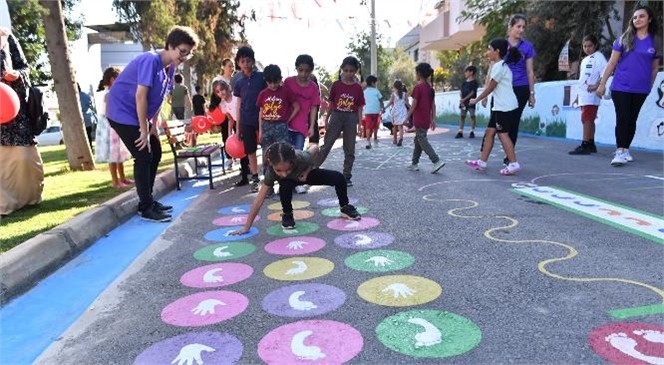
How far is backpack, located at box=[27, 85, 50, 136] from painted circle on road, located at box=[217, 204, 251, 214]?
1966mm

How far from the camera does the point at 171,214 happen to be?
511 centimetres

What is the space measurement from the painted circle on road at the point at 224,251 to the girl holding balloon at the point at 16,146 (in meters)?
2.33

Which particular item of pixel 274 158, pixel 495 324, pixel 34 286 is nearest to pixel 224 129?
pixel 274 158

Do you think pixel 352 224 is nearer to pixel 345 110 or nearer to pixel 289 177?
pixel 289 177

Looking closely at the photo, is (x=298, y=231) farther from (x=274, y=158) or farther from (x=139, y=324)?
(x=139, y=324)

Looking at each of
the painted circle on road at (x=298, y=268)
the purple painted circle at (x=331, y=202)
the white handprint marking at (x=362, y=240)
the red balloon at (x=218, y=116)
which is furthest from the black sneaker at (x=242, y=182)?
the painted circle on road at (x=298, y=268)

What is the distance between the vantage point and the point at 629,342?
2.05 m

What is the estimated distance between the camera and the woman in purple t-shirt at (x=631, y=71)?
6.23 metres

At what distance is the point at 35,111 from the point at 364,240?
355 centimetres

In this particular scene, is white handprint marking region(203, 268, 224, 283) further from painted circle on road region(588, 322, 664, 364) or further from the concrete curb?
painted circle on road region(588, 322, 664, 364)

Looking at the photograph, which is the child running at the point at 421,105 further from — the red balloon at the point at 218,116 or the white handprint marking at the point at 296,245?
the white handprint marking at the point at 296,245

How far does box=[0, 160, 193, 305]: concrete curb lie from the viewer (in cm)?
302

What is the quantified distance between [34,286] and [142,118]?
1747 mm

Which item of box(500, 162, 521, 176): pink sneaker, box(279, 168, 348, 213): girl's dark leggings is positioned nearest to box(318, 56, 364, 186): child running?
box(279, 168, 348, 213): girl's dark leggings
